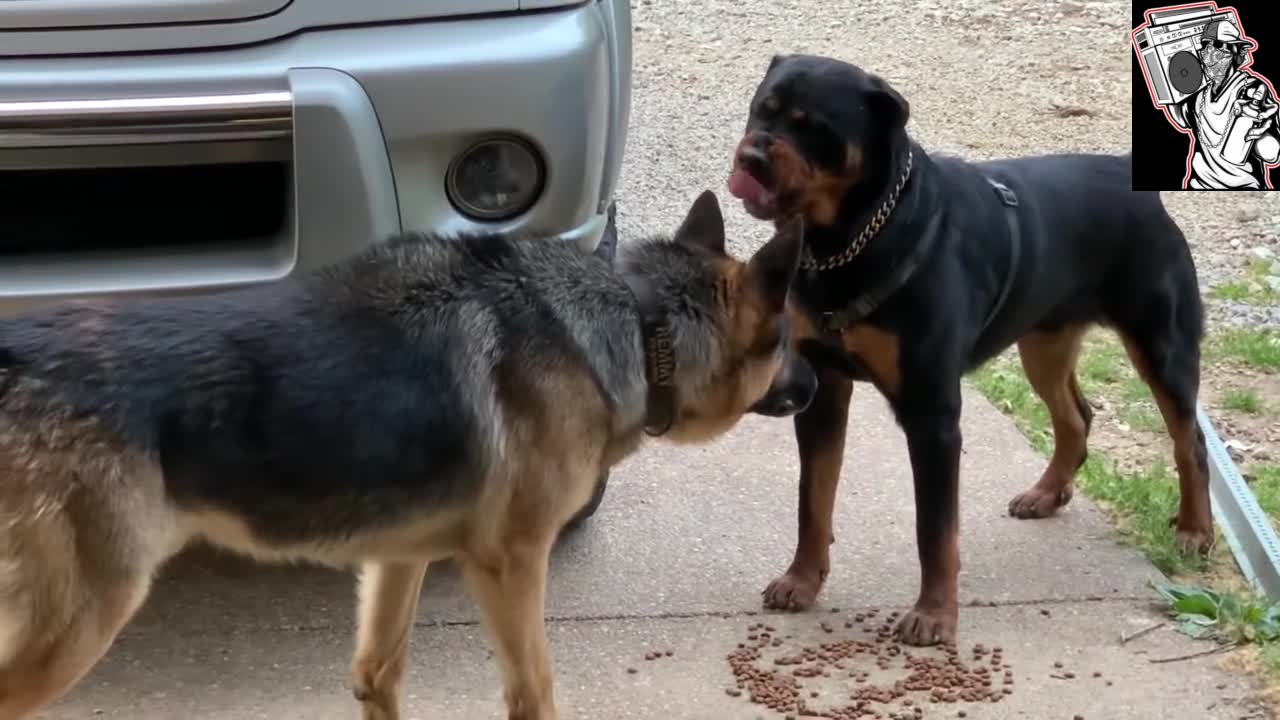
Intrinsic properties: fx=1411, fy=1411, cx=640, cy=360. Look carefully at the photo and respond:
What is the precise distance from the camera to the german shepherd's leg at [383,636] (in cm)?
358

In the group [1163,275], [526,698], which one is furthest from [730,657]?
[1163,275]

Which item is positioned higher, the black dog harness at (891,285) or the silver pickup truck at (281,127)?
the silver pickup truck at (281,127)

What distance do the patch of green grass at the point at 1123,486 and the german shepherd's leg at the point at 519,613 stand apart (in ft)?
7.50

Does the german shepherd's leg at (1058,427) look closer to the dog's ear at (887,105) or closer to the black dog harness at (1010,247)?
the black dog harness at (1010,247)

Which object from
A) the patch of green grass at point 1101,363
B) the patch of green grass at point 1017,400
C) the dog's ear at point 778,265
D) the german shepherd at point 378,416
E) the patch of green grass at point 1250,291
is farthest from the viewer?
the patch of green grass at point 1250,291

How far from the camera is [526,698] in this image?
11.4 feet

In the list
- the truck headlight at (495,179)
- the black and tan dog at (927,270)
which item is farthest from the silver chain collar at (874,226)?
the truck headlight at (495,179)

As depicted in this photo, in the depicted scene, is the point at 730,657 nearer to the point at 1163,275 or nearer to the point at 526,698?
the point at 526,698

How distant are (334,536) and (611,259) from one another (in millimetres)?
1112

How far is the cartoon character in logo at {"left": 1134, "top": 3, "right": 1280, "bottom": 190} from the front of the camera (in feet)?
23.0

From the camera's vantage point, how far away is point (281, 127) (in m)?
3.61

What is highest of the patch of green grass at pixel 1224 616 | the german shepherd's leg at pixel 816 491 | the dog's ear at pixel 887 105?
the dog's ear at pixel 887 105

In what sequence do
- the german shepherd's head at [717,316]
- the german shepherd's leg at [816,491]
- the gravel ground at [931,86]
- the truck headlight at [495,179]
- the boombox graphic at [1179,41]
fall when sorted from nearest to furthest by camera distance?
the german shepherd's head at [717,316]
the truck headlight at [495,179]
the german shepherd's leg at [816,491]
the boombox graphic at [1179,41]
the gravel ground at [931,86]

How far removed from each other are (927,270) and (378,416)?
1656mm
